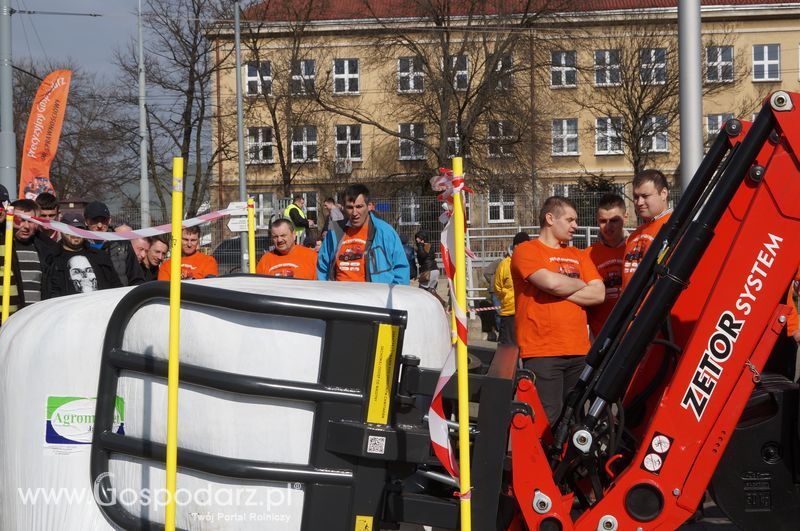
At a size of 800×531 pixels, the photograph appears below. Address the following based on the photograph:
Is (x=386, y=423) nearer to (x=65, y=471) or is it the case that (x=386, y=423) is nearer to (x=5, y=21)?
(x=65, y=471)

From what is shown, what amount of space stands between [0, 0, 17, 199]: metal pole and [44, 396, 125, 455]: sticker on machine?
31.0 feet

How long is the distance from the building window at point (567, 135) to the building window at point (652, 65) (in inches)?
230

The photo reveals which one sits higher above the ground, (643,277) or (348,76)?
(348,76)

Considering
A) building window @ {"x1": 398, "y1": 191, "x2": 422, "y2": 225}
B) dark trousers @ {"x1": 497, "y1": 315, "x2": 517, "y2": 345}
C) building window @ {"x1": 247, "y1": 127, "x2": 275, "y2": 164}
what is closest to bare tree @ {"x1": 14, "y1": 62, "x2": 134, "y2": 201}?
building window @ {"x1": 247, "y1": 127, "x2": 275, "y2": 164}

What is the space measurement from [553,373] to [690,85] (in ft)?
8.65

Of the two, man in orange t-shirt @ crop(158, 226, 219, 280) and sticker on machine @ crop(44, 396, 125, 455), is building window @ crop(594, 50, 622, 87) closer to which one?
man in orange t-shirt @ crop(158, 226, 219, 280)

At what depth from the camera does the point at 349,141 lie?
4619cm

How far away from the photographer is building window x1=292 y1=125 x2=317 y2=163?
43.2 metres

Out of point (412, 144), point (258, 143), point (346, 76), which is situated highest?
point (346, 76)

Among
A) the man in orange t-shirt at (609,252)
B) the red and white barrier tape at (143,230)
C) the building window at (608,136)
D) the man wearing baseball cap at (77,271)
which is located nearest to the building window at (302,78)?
the building window at (608,136)

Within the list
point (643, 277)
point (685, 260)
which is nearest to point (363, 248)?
point (643, 277)

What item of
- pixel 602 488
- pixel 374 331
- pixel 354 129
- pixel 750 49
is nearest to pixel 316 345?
pixel 374 331

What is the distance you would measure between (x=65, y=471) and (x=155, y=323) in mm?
644

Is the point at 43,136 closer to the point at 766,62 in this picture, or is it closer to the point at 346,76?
the point at 346,76
